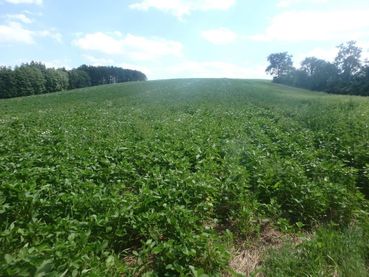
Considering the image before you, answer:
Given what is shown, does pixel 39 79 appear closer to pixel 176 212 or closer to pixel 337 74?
pixel 337 74

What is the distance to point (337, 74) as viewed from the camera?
5656 cm

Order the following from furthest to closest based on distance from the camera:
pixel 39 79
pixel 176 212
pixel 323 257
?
1. pixel 39 79
2. pixel 176 212
3. pixel 323 257

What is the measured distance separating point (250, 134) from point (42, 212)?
25.2ft

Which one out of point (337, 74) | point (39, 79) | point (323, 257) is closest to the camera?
point (323, 257)

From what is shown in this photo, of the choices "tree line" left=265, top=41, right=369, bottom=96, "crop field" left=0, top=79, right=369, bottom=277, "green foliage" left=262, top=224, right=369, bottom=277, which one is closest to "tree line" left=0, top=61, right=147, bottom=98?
"tree line" left=265, top=41, right=369, bottom=96

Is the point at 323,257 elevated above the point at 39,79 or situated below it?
above

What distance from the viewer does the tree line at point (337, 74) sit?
160 feet

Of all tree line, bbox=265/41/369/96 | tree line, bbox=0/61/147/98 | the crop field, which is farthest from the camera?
tree line, bbox=0/61/147/98

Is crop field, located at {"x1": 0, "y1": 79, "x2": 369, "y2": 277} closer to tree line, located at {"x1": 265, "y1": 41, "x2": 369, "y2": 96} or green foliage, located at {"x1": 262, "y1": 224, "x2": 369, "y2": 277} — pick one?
green foliage, located at {"x1": 262, "y1": 224, "x2": 369, "y2": 277}

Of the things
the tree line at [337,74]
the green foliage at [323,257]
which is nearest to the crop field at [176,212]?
the green foliage at [323,257]

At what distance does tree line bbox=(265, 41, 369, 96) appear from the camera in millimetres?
48906

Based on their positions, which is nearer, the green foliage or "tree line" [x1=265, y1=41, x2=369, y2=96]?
the green foliage

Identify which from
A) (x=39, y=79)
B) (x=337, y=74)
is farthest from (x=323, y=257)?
(x=39, y=79)

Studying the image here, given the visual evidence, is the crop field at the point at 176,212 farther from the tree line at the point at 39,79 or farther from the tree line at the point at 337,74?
the tree line at the point at 39,79
